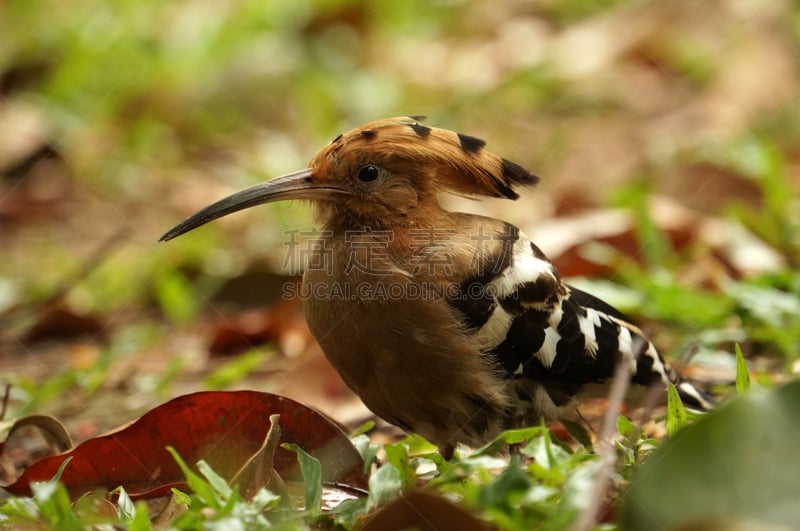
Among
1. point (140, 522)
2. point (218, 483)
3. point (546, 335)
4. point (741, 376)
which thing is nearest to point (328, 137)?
point (546, 335)

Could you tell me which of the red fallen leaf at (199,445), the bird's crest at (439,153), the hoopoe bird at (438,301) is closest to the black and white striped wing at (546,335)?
the hoopoe bird at (438,301)

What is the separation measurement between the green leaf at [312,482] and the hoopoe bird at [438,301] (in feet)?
1.59

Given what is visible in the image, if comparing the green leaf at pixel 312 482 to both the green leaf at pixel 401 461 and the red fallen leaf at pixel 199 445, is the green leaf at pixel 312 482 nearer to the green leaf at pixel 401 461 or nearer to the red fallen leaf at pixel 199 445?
the green leaf at pixel 401 461

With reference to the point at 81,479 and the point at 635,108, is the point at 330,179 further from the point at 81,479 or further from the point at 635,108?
the point at 635,108

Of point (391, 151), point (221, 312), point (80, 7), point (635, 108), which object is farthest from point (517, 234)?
point (80, 7)

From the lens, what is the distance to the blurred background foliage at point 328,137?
458 centimetres

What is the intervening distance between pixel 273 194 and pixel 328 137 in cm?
334

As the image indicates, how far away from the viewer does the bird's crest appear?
3193 mm

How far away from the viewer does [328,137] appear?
6547mm

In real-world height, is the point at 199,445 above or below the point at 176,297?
below

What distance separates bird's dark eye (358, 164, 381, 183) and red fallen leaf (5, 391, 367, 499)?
2.55ft

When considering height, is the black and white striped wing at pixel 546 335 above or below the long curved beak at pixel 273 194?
below

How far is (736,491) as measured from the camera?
2078mm

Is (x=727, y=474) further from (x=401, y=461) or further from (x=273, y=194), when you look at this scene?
(x=273, y=194)
